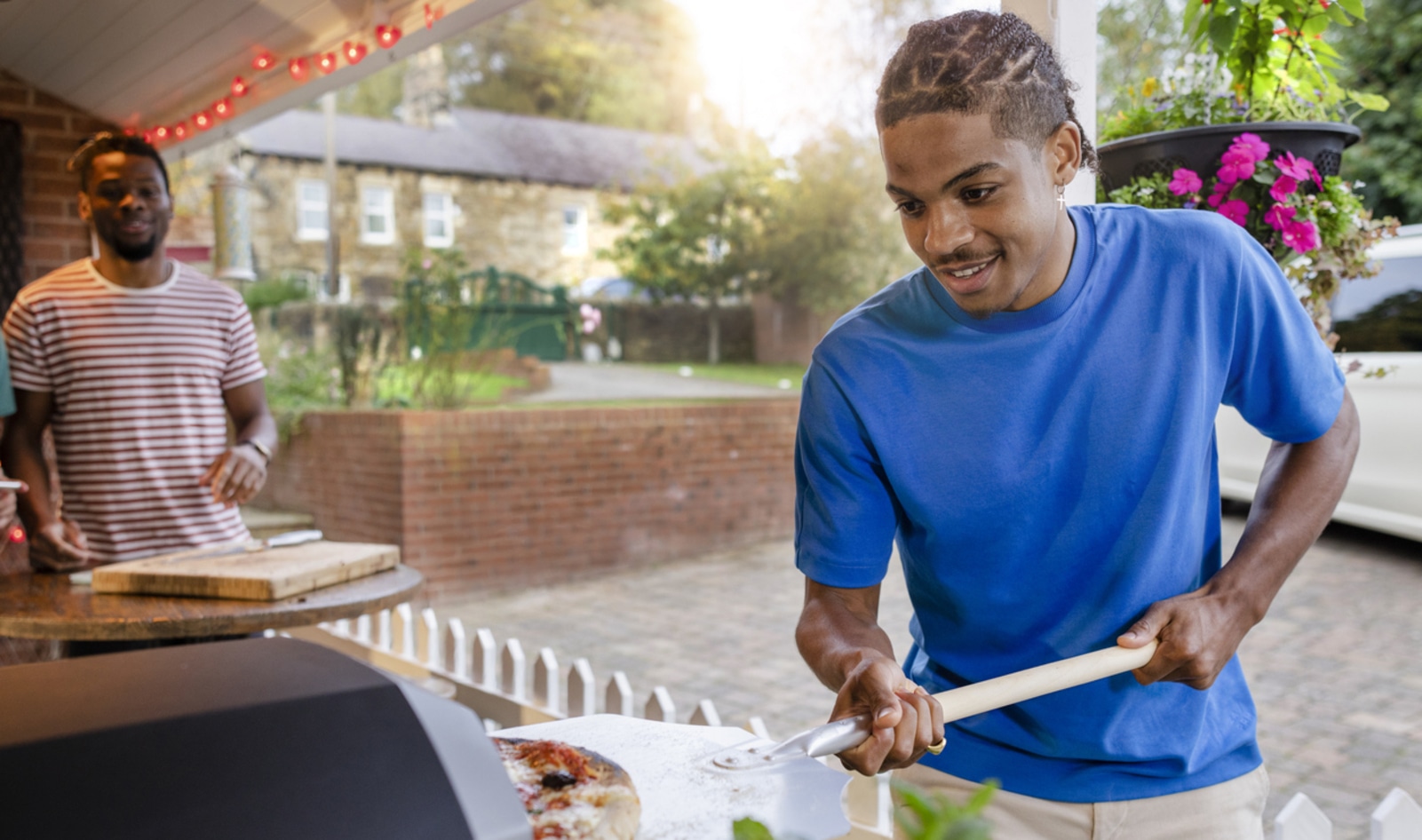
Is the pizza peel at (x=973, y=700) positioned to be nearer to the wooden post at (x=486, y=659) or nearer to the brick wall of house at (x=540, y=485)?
the wooden post at (x=486, y=659)

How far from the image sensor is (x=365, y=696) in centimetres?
109

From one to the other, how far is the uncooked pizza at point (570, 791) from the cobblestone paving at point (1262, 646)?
3.16 m

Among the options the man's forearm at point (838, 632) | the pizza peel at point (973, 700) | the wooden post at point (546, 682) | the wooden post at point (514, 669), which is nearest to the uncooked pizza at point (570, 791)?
the pizza peel at point (973, 700)

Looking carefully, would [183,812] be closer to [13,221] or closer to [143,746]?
[143,746]

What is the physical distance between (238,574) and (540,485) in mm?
5232

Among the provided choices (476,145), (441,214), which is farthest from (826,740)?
(476,145)

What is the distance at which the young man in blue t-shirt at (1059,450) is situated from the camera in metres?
1.35

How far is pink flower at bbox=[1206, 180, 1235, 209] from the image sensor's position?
1814mm

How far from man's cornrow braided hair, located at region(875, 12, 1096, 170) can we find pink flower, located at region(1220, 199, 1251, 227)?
1.80ft

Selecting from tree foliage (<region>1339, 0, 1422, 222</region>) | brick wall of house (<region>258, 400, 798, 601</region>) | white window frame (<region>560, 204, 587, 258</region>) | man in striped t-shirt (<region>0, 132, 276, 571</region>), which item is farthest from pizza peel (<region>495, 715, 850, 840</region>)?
white window frame (<region>560, 204, 587, 258</region>)

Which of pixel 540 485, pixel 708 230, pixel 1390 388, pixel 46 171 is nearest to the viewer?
pixel 46 171

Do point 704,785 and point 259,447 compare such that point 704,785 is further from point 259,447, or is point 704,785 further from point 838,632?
point 259,447

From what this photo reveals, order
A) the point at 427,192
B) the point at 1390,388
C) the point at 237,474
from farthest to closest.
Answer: the point at 427,192 < the point at 1390,388 < the point at 237,474

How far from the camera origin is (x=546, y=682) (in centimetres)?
374
